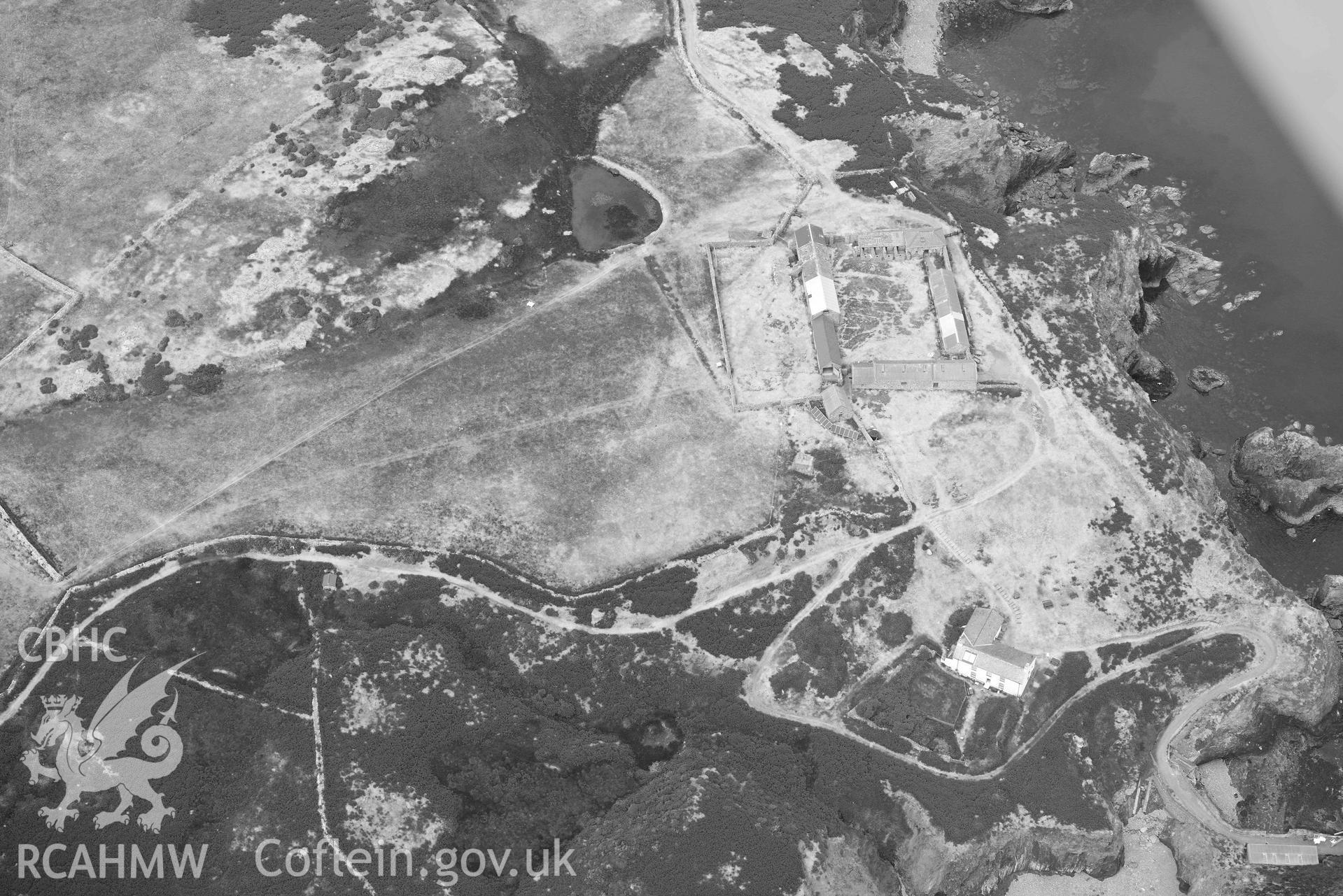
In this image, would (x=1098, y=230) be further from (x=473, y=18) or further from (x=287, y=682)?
(x=287, y=682)

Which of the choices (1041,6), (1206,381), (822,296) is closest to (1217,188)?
(1206,381)

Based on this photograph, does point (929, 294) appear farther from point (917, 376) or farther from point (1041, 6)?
point (1041, 6)

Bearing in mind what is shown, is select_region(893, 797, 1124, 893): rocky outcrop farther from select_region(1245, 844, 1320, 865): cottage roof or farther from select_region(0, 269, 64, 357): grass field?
select_region(0, 269, 64, 357): grass field

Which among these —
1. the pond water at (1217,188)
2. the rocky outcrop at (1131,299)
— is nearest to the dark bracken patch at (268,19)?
the pond water at (1217,188)

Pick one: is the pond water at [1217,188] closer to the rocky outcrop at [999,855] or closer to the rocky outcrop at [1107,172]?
the rocky outcrop at [1107,172]

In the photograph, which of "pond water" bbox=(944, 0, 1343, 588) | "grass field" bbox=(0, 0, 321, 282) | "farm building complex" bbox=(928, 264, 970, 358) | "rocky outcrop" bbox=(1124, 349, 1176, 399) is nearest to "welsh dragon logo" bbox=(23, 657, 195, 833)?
"grass field" bbox=(0, 0, 321, 282)

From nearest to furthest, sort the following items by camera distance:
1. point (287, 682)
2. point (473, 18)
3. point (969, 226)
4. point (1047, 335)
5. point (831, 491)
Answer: point (287, 682)
point (831, 491)
point (1047, 335)
point (969, 226)
point (473, 18)

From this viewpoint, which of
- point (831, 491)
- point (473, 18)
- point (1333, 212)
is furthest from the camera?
point (473, 18)

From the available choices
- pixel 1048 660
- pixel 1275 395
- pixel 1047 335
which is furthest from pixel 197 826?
pixel 1275 395
